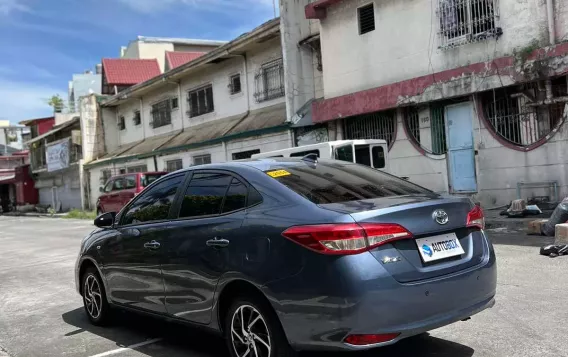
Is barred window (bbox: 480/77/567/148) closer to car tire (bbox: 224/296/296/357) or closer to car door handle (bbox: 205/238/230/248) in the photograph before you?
car door handle (bbox: 205/238/230/248)

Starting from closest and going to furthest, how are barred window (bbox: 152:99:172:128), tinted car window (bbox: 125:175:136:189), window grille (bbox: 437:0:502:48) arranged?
1. window grille (bbox: 437:0:502:48)
2. tinted car window (bbox: 125:175:136:189)
3. barred window (bbox: 152:99:172:128)

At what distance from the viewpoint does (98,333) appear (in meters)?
5.45

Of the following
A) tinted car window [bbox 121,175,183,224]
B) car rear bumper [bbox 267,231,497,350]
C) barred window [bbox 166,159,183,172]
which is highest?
barred window [bbox 166,159,183,172]

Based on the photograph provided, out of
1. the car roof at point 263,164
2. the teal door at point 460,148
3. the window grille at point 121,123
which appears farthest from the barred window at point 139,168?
the car roof at point 263,164

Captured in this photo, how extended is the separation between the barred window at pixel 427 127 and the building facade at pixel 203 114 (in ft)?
14.4

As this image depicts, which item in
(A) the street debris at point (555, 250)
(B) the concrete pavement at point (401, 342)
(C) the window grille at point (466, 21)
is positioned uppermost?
(C) the window grille at point (466, 21)

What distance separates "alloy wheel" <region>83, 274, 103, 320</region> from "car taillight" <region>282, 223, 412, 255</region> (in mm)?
3115

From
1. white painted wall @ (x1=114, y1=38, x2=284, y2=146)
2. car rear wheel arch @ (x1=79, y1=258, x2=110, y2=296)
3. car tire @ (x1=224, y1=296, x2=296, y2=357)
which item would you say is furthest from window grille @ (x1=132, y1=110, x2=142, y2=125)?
car tire @ (x1=224, y1=296, x2=296, y2=357)

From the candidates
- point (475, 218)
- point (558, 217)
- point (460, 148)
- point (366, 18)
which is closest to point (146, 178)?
point (366, 18)

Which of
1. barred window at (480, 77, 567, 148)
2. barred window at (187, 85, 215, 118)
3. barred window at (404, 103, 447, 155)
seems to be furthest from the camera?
barred window at (187, 85, 215, 118)

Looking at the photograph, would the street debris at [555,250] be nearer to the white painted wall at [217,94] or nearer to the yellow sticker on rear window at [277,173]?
the yellow sticker on rear window at [277,173]

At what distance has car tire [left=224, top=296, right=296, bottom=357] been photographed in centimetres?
356

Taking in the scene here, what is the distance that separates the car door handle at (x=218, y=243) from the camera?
3.88m

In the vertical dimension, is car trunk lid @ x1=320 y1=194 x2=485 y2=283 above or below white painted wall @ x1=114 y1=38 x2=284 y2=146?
below
